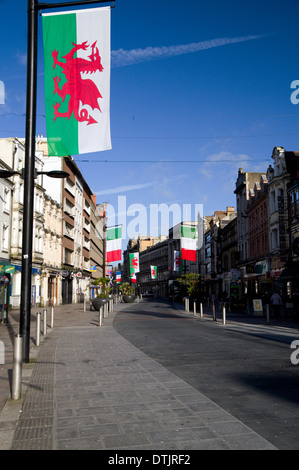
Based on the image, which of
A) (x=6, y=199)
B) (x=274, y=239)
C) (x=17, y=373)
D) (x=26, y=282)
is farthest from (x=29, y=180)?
(x=274, y=239)

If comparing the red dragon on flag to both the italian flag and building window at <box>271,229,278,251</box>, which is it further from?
the italian flag

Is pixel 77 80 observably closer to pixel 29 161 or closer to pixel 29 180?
pixel 29 161

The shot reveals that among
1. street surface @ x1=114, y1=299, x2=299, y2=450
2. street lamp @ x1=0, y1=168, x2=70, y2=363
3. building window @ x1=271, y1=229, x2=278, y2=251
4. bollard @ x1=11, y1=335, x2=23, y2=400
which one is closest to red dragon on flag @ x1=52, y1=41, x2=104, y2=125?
street lamp @ x1=0, y1=168, x2=70, y2=363

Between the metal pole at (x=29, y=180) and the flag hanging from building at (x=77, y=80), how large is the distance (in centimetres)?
36

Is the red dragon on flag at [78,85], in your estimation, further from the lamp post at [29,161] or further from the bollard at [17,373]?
the bollard at [17,373]

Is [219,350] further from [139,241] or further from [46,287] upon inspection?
[139,241]

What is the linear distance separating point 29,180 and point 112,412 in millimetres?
5490

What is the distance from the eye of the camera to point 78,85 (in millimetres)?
8852

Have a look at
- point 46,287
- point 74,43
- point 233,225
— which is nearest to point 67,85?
point 74,43

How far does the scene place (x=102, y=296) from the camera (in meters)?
30.4

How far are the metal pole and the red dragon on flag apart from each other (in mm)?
619

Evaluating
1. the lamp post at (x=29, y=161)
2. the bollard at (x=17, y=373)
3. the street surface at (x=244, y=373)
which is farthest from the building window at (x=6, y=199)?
the bollard at (x=17, y=373)

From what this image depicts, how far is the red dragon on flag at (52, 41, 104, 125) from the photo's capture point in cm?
876

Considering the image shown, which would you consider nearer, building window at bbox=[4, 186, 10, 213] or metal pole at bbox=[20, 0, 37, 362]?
metal pole at bbox=[20, 0, 37, 362]
